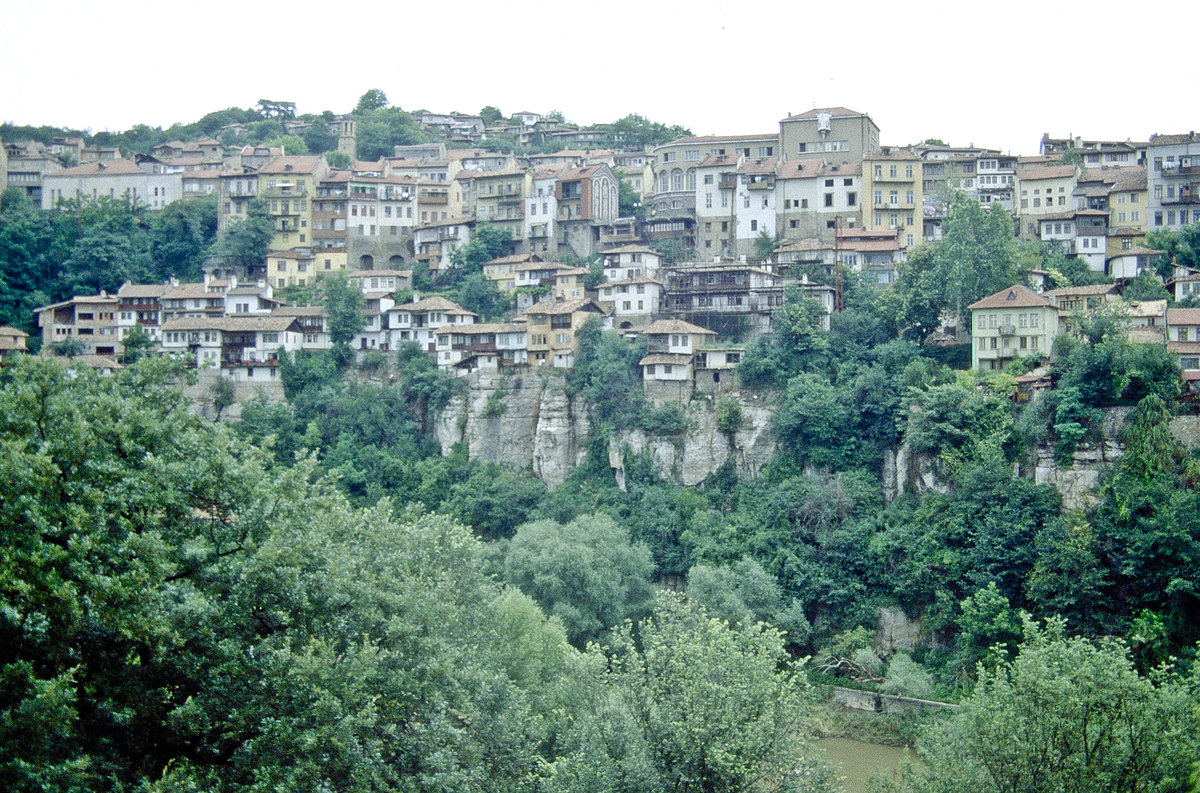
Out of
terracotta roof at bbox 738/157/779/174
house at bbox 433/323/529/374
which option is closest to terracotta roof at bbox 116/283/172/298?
house at bbox 433/323/529/374

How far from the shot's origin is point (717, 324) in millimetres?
50375

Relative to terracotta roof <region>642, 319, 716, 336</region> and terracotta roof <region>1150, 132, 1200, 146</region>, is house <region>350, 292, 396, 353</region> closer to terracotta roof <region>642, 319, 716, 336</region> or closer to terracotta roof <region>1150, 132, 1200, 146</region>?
terracotta roof <region>642, 319, 716, 336</region>

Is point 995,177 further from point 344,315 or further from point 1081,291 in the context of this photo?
point 344,315

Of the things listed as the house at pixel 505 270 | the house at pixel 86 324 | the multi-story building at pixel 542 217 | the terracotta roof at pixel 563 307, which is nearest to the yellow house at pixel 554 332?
the terracotta roof at pixel 563 307

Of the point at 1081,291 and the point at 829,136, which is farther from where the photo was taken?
the point at 829,136

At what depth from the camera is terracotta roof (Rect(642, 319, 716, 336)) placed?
47.3m

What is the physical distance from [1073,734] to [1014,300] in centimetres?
2561

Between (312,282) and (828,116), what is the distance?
25.9 meters

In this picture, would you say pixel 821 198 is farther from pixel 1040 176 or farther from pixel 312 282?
pixel 312 282

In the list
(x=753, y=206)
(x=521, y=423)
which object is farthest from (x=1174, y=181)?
(x=521, y=423)

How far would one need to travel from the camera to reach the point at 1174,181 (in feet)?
176

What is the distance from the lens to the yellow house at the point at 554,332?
50281 mm

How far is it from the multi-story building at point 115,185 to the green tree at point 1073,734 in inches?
2341

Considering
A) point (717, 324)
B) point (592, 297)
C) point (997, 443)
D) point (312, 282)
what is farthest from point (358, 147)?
point (997, 443)
